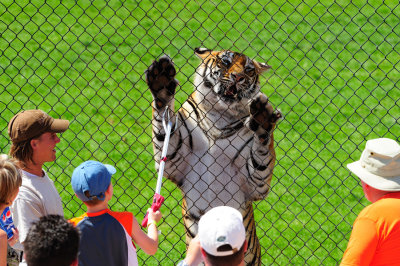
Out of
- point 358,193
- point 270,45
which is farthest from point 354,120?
point 270,45

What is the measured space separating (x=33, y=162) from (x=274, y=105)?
5.62m

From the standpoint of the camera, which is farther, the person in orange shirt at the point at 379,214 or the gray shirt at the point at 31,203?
the gray shirt at the point at 31,203

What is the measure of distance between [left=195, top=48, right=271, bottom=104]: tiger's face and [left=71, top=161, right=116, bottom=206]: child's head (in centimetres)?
162

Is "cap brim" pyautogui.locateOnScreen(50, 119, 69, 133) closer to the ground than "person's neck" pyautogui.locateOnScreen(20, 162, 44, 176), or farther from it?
farther from it

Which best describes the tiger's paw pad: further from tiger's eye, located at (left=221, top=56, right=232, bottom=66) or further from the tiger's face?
tiger's eye, located at (left=221, top=56, right=232, bottom=66)

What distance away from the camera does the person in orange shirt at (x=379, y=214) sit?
3408 mm

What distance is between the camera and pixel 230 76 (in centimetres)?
497

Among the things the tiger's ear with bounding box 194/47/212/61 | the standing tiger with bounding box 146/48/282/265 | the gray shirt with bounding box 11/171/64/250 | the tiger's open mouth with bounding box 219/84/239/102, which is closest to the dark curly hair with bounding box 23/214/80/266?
the gray shirt with bounding box 11/171/64/250

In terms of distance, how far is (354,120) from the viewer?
8.94 meters

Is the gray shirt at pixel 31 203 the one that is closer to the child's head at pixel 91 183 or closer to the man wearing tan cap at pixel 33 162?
the man wearing tan cap at pixel 33 162

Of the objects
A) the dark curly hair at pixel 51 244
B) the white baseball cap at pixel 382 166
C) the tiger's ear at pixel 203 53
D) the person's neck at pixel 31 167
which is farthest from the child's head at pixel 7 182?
the tiger's ear at pixel 203 53

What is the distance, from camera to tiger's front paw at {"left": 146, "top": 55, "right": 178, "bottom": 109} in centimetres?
463

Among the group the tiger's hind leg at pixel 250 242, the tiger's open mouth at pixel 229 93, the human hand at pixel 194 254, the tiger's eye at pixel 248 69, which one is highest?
the tiger's eye at pixel 248 69

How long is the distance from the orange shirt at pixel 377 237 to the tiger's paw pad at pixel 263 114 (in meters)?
1.29
